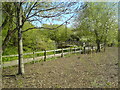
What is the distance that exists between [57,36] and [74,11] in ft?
39.5

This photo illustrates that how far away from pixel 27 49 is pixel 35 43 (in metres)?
0.59

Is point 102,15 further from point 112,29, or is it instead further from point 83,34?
point 83,34

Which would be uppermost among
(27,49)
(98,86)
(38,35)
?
(38,35)

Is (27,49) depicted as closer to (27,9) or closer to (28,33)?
(28,33)

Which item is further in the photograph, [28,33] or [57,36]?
[57,36]

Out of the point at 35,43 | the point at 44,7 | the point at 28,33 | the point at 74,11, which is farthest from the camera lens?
the point at 35,43

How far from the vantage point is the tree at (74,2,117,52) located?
8516 millimetres

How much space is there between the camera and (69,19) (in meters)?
2.82

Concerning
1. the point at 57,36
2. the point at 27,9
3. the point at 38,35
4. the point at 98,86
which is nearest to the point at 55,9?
the point at 27,9

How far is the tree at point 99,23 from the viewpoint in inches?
335

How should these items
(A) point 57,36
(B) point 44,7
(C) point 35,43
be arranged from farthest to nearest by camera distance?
(A) point 57,36 → (C) point 35,43 → (B) point 44,7

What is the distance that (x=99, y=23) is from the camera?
927 centimetres

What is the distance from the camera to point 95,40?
10359 millimetres

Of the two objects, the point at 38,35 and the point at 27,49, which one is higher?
the point at 38,35
